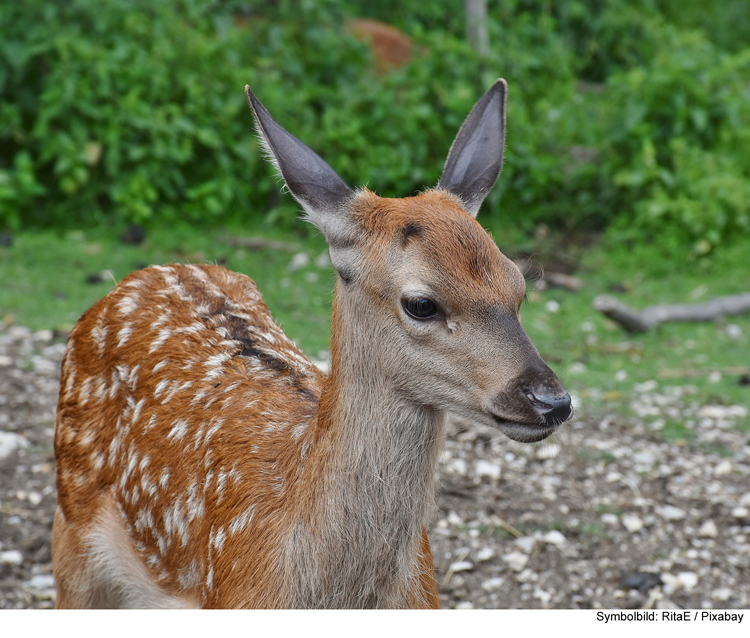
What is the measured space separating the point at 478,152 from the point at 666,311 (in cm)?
437

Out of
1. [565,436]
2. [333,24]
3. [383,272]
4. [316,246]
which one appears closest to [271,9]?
[333,24]

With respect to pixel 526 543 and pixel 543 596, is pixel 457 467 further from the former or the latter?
pixel 543 596

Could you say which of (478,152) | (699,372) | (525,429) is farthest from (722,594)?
(699,372)

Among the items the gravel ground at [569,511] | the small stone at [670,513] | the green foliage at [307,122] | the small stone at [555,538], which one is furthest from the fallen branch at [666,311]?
the small stone at [555,538]

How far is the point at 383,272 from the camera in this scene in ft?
9.07

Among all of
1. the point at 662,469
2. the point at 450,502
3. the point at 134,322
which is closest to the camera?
the point at 134,322

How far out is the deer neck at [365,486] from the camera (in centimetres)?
278

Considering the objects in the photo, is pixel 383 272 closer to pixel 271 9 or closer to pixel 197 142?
pixel 197 142

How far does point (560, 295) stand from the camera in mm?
7672

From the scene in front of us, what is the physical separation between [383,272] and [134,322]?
1292 millimetres

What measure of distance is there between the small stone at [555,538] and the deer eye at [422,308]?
2210 mm

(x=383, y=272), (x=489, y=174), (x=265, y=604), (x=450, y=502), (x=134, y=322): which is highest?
(x=489, y=174)

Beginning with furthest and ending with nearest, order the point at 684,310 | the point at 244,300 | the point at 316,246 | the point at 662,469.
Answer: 1. the point at 316,246
2. the point at 684,310
3. the point at 662,469
4. the point at 244,300

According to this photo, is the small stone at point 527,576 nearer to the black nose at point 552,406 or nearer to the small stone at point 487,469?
the small stone at point 487,469
